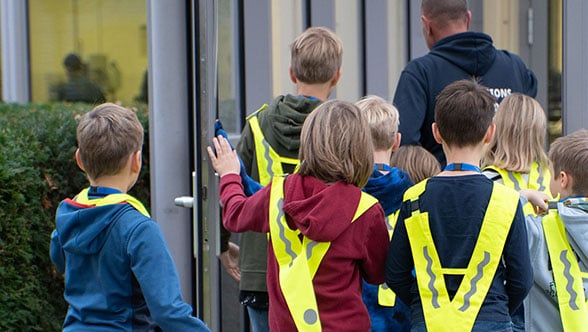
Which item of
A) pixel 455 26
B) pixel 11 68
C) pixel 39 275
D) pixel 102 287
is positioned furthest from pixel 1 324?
pixel 11 68

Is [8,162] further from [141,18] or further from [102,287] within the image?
[141,18]

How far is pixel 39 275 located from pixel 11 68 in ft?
22.7

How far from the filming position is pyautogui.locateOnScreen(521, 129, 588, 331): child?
10.6 feet

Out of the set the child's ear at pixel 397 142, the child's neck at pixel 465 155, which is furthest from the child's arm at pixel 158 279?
the child's ear at pixel 397 142

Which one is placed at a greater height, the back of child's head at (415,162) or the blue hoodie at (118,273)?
the back of child's head at (415,162)

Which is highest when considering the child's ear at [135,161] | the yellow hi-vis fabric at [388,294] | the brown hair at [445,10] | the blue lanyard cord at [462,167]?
the brown hair at [445,10]

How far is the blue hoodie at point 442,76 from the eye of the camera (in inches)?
153

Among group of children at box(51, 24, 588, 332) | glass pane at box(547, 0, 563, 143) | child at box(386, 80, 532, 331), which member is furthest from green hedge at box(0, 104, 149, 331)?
glass pane at box(547, 0, 563, 143)

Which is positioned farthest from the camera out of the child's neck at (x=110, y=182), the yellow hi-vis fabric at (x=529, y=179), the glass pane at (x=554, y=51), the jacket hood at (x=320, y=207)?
the glass pane at (x=554, y=51)

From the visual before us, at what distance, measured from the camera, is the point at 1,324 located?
4191mm

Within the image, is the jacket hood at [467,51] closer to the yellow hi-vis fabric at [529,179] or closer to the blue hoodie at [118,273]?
the yellow hi-vis fabric at [529,179]

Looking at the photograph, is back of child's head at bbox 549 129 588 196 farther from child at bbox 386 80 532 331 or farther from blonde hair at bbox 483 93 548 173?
child at bbox 386 80 532 331

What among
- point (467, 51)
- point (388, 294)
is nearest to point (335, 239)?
point (388, 294)

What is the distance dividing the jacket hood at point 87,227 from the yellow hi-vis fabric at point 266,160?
714mm
